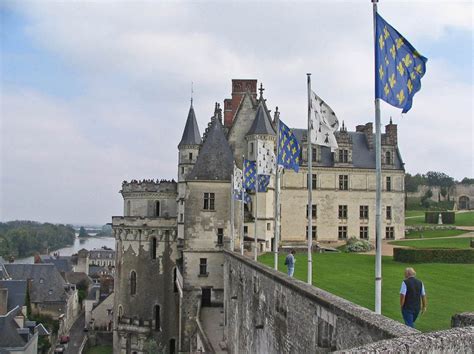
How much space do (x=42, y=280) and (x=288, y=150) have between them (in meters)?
60.8

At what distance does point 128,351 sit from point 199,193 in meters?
15.3

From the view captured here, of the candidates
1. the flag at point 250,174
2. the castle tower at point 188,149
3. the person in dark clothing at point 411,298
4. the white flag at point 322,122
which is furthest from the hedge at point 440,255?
the person in dark clothing at point 411,298

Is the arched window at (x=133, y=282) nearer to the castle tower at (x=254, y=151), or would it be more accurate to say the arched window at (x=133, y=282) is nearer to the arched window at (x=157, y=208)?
the arched window at (x=157, y=208)

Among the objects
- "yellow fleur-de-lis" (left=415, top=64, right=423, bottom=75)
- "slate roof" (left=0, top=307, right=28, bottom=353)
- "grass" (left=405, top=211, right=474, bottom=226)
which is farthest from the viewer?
"grass" (left=405, top=211, right=474, bottom=226)

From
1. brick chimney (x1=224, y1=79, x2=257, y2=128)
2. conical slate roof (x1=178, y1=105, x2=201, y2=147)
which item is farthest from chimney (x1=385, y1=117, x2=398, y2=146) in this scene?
conical slate roof (x1=178, y1=105, x2=201, y2=147)

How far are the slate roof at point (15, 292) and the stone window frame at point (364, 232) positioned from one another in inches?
1389

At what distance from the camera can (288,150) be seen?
19.4 meters

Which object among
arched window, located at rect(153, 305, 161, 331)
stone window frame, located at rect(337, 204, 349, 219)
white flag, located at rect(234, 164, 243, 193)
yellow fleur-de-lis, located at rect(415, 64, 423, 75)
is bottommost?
arched window, located at rect(153, 305, 161, 331)

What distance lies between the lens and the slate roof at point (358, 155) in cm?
4609

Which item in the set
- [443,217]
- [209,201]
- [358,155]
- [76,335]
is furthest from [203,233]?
[76,335]

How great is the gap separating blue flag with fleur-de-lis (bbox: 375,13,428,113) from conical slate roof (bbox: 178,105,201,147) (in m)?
31.2

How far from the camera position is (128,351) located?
41500 mm

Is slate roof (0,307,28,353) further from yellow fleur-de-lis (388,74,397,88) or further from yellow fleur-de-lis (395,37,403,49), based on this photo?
yellow fleur-de-lis (395,37,403,49)

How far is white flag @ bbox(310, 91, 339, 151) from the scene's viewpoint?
50.6 feet
